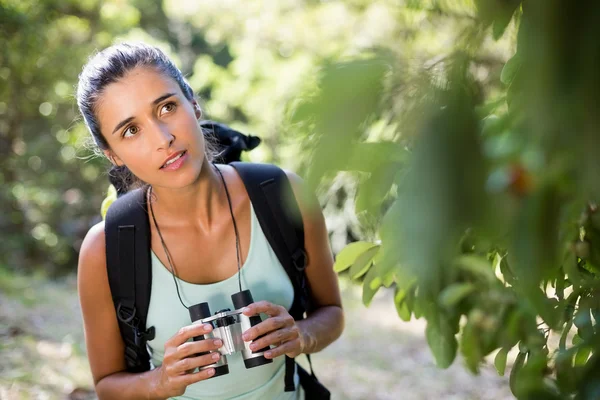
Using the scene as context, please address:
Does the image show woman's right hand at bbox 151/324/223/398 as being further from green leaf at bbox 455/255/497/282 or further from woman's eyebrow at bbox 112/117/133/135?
green leaf at bbox 455/255/497/282

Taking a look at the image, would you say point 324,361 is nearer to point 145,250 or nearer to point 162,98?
point 145,250

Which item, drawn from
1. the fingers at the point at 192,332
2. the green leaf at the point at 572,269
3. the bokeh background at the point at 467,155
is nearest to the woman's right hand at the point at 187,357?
the fingers at the point at 192,332

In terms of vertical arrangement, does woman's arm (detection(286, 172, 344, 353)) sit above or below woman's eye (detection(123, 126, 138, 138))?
below

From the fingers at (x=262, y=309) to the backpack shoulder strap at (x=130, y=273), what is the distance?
0.44 metres

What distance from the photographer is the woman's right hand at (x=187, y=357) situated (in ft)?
5.54

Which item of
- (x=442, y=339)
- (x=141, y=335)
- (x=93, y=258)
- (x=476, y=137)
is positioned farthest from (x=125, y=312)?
(x=476, y=137)

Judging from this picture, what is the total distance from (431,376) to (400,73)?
4.61 metres

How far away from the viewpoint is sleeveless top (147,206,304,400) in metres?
2.01

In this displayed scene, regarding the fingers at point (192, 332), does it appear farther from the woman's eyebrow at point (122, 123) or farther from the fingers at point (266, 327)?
the woman's eyebrow at point (122, 123)

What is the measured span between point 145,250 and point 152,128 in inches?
15.4

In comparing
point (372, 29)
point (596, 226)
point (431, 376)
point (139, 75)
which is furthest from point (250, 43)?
point (596, 226)

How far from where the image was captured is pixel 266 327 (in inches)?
67.6

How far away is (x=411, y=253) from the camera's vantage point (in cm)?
47

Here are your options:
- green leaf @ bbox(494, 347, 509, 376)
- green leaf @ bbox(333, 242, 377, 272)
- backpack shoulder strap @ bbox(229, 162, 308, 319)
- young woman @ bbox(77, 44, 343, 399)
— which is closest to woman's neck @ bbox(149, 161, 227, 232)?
young woman @ bbox(77, 44, 343, 399)
